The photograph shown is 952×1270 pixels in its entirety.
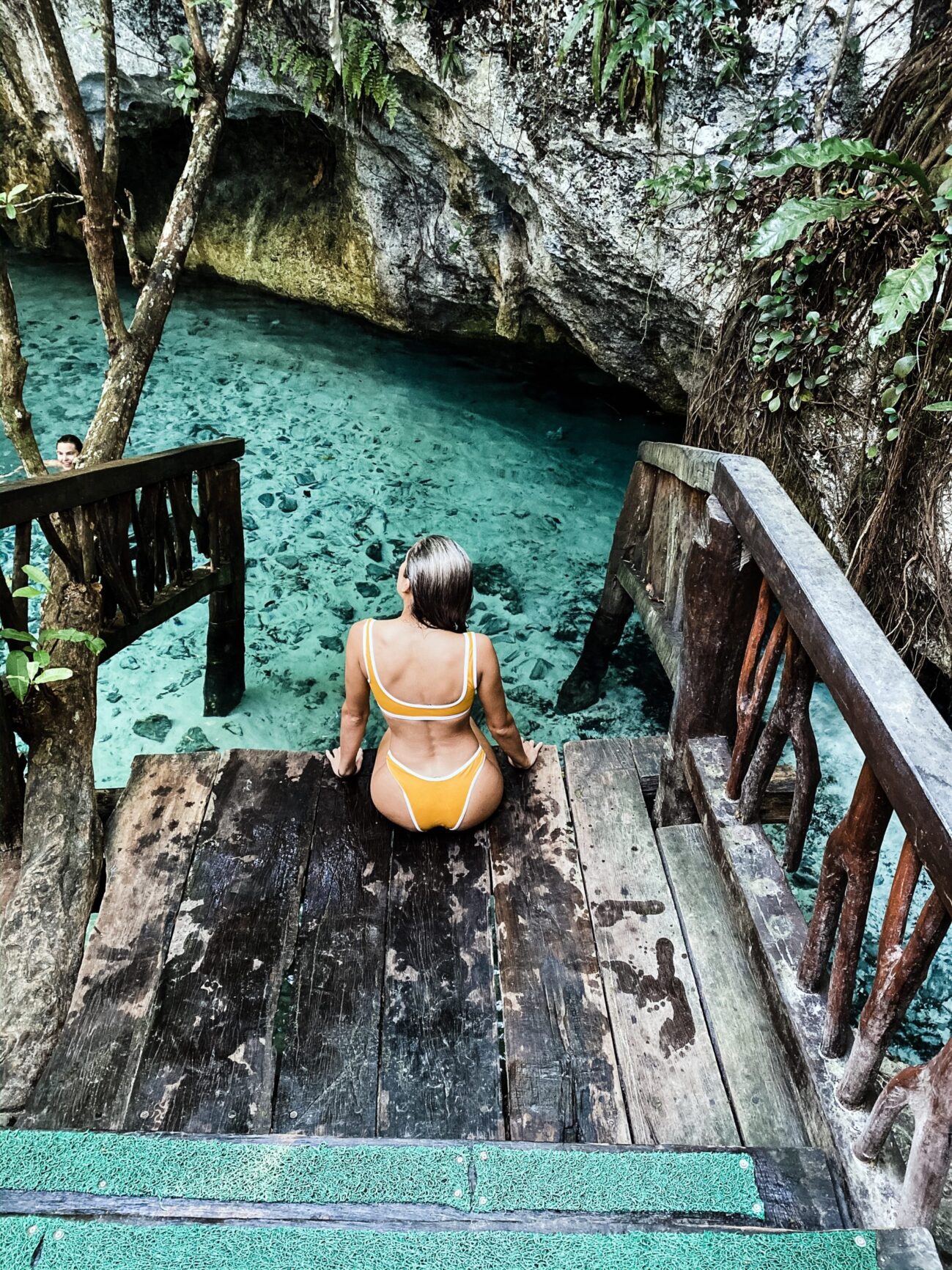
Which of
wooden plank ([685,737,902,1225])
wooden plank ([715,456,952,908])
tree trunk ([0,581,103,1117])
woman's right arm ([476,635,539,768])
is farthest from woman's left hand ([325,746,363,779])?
wooden plank ([715,456,952,908])

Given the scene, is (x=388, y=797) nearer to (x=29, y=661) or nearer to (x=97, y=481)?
(x=29, y=661)

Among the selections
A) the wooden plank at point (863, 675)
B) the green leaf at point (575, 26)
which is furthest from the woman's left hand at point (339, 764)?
the green leaf at point (575, 26)

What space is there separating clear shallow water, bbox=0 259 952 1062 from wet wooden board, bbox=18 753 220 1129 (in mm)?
2206

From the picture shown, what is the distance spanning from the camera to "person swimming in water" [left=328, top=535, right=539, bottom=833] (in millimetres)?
2816

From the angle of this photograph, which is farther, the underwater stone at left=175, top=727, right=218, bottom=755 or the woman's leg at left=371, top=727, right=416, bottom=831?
the underwater stone at left=175, top=727, right=218, bottom=755

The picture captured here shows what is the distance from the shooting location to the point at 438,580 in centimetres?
278

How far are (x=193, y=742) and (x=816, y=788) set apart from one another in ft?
13.5

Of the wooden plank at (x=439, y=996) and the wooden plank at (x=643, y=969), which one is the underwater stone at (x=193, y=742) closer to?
the wooden plank at (x=439, y=996)

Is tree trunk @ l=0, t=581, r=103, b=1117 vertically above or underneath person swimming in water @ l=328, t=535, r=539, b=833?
underneath

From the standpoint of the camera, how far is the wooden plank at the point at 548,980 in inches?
84.7

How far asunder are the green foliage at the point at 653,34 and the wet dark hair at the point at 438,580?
12.0ft

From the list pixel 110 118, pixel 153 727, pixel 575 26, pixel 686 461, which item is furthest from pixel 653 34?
pixel 153 727

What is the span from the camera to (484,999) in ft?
8.05

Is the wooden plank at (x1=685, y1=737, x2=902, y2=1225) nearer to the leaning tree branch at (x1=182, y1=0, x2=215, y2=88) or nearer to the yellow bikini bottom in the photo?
the yellow bikini bottom
